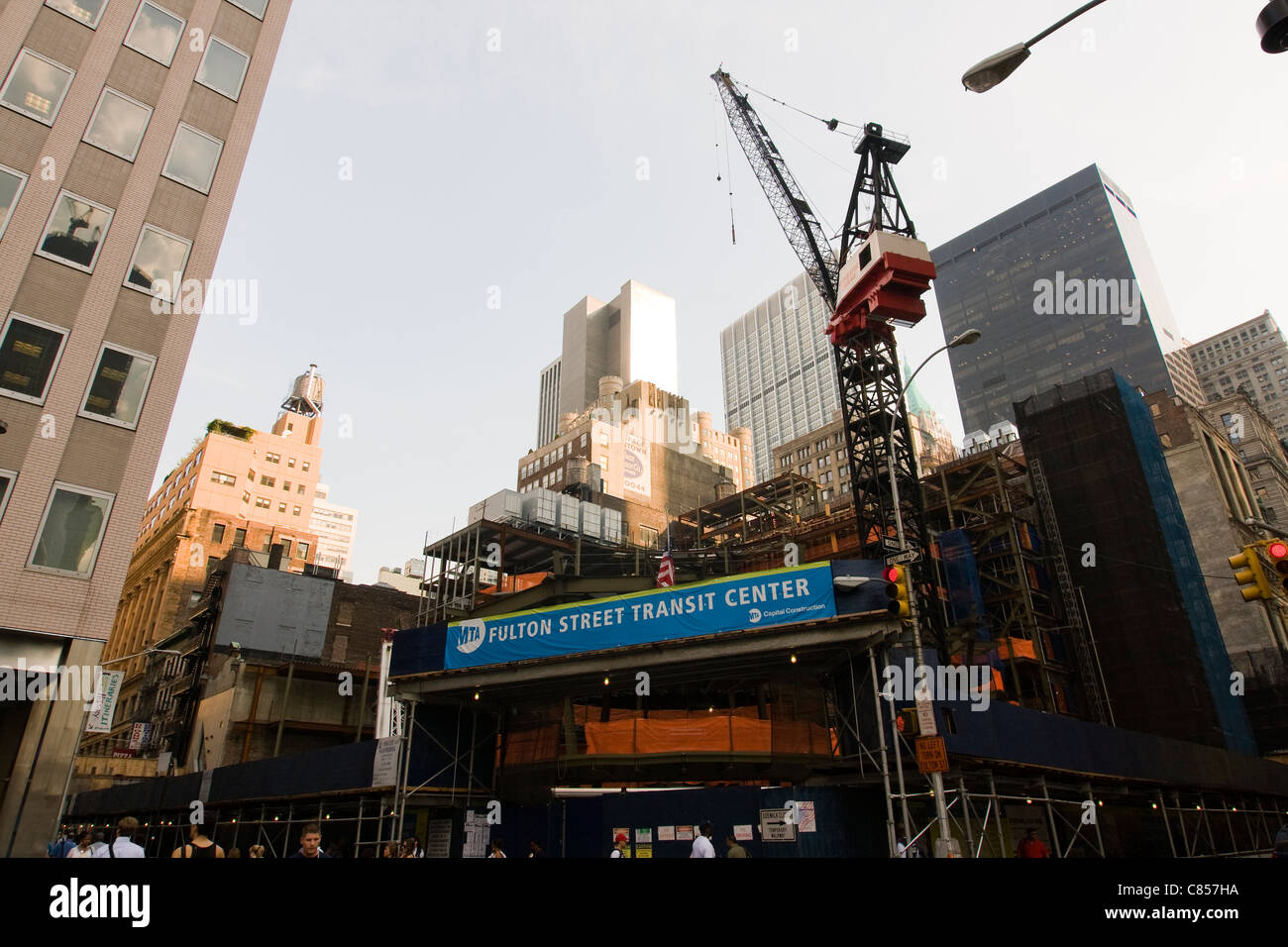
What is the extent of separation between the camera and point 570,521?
202 ft

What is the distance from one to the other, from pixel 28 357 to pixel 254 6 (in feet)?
51.4

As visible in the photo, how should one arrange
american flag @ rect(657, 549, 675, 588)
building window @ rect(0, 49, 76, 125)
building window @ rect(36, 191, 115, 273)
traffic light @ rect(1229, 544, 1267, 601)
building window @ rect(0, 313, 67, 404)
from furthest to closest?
1. american flag @ rect(657, 549, 675, 588)
2. building window @ rect(0, 49, 76, 125)
3. building window @ rect(36, 191, 115, 273)
4. building window @ rect(0, 313, 67, 404)
5. traffic light @ rect(1229, 544, 1267, 601)

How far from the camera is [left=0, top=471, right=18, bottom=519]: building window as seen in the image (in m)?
18.4

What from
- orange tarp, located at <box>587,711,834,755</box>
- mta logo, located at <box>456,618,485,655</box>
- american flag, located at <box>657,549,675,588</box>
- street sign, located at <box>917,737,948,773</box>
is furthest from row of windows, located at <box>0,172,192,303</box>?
american flag, located at <box>657,549,675,588</box>

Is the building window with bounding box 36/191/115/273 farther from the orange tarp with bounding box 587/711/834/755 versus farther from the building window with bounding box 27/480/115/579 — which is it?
→ the orange tarp with bounding box 587/711/834/755

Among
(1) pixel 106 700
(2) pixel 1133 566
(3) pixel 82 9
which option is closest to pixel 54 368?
(3) pixel 82 9

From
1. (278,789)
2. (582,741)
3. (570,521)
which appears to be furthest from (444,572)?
(582,741)

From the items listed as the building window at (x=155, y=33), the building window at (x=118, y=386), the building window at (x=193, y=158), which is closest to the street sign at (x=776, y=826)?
the building window at (x=118, y=386)

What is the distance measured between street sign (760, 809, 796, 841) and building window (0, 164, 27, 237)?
25.4 m

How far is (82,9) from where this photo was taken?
23625 millimetres

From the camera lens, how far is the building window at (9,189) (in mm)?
20391

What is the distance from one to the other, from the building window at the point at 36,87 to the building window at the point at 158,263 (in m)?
3.92
